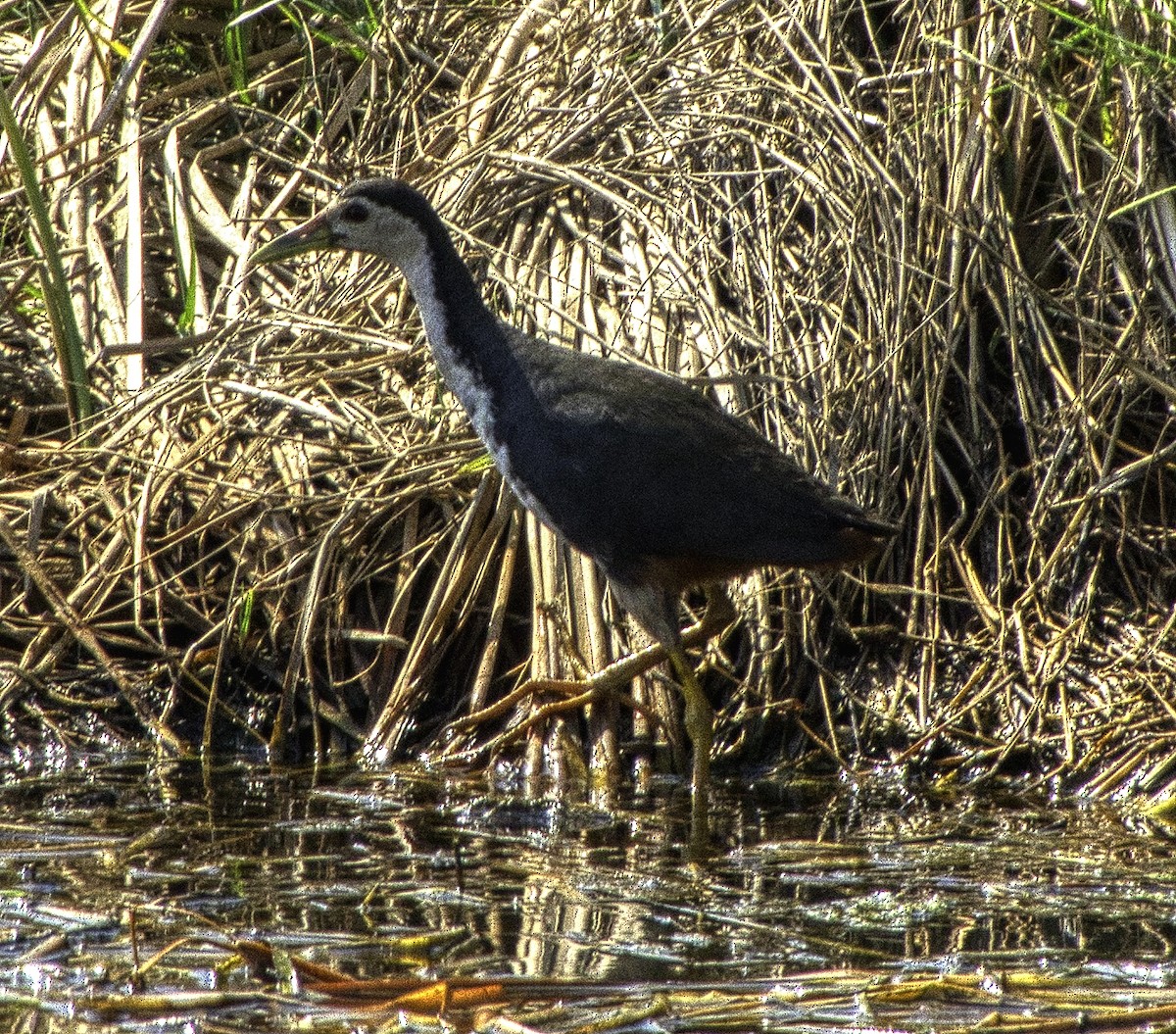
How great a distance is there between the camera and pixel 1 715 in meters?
4.70

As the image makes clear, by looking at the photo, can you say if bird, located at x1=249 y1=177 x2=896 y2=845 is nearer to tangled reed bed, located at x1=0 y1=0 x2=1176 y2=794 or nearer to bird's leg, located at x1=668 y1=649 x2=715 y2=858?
A: bird's leg, located at x1=668 y1=649 x2=715 y2=858

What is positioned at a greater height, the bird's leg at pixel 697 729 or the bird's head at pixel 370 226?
the bird's head at pixel 370 226

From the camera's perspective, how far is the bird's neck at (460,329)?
427cm

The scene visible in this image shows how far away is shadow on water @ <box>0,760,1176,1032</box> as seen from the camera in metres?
2.86

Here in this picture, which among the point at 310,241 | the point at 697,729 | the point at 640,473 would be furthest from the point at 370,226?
the point at 697,729

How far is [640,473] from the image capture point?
13.6 ft

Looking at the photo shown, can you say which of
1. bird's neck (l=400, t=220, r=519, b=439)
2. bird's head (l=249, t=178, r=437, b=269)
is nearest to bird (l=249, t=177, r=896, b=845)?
bird's neck (l=400, t=220, r=519, b=439)

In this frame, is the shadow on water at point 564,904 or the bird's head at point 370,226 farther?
the bird's head at point 370,226

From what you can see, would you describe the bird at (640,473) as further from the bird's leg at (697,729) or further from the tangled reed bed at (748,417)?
the tangled reed bed at (748,417)

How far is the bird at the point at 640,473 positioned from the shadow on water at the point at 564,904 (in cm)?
38

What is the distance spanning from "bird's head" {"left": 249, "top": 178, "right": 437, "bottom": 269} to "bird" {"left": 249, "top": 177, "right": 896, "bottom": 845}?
0.14m

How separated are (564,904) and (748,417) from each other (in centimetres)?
182

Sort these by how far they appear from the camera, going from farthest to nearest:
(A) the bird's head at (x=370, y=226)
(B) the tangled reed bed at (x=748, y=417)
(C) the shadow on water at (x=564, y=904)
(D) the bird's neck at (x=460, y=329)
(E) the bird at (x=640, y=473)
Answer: (B) the tangled reed bed at (x=748, y=417) < (A) the bird's head at (x=370, y=226) < (D) the bird's neck at (x=460, y=329) < (E) the bird at (x=640, y=473) < (C) the shadow on water at (x=564, y=904)

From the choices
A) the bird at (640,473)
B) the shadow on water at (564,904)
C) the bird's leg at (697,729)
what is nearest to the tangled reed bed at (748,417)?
the bird's leg at (697,729)
